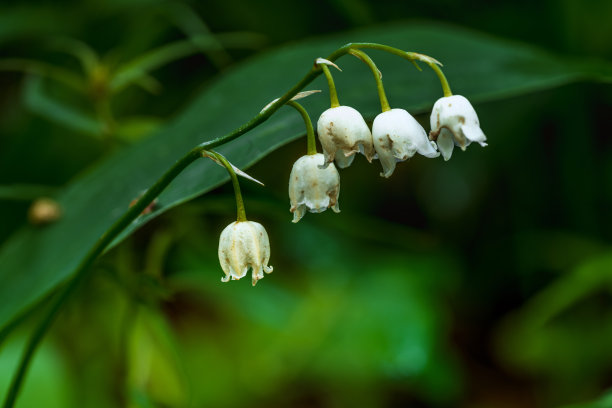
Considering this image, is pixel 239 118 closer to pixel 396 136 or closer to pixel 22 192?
pixel 396 136

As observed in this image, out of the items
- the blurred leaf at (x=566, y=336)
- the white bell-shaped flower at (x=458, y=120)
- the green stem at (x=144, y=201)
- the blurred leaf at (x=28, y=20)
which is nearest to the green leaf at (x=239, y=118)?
the green stem at (x=144, y=201)

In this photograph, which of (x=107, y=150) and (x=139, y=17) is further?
(x=139, y=17)

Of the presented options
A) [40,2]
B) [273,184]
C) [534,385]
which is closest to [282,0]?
[273,184]

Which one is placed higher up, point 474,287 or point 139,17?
point 139,17

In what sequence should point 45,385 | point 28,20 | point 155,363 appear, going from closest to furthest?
point 45,385 → point 155,363 → point 28,20

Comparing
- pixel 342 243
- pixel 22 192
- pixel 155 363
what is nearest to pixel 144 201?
pixel 22 192

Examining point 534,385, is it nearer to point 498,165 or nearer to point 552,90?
point 498,165
